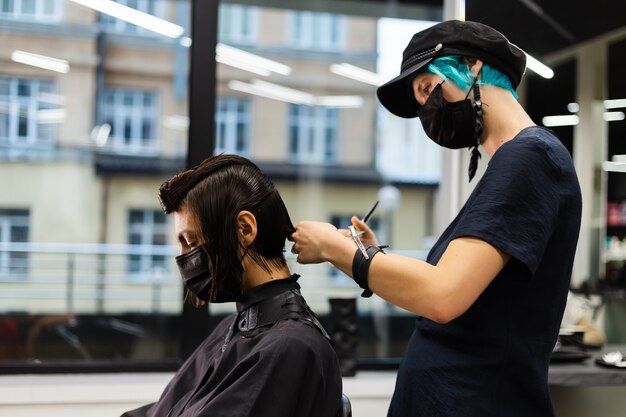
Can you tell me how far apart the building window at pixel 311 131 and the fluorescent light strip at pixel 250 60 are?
0.50m

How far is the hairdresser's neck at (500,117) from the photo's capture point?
139cm

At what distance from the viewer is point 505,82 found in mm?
1404

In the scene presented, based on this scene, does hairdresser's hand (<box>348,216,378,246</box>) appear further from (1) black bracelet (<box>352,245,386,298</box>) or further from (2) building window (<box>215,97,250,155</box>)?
(2) building window (<box>215,97,250,155</box>)

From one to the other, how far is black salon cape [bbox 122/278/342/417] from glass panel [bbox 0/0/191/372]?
4669mm

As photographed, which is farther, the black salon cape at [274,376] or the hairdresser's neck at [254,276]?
the hairdresser's neck at [254,276]

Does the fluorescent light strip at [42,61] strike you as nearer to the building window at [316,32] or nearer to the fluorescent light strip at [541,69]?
the building window at [316,32]

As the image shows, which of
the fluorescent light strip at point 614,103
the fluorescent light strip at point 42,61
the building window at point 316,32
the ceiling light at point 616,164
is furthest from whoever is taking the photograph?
the building window at point 316,32

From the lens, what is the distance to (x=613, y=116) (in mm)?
5000

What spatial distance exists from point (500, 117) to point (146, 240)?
7002mm

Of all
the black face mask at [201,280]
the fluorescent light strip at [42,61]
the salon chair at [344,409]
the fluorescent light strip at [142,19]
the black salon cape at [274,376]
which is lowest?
the salon chair at [344,409]

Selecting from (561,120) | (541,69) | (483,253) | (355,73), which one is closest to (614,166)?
(561,120)

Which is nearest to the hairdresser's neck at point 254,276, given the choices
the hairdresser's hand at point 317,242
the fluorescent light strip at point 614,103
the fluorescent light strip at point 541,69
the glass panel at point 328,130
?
the hairdresser's hand at point 317,242

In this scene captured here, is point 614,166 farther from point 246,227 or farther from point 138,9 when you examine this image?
point 138,9

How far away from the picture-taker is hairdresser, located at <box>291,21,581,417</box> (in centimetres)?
126
